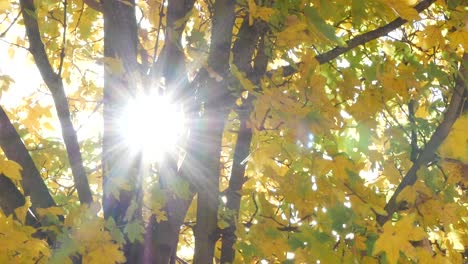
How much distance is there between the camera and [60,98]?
5.74ft

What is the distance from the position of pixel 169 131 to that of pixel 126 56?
356 millimetres

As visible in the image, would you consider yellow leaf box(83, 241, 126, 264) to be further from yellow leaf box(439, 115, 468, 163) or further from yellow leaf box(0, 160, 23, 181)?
yellow leaf box(439, 115, 468, 163)

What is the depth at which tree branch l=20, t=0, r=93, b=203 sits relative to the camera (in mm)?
1749

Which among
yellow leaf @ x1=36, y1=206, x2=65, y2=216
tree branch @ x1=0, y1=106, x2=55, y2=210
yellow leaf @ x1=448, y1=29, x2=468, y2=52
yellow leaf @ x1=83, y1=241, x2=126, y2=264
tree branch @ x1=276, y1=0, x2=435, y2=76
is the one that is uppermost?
tree branch @ x1=276, y1=0, x2=435, y2=76

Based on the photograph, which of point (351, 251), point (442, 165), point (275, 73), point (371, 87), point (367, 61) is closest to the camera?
point (351, 251)

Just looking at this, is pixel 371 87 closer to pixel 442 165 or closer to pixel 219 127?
pixel 442 165

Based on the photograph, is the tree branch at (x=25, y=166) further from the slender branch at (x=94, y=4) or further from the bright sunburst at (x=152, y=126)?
the slender branch at (x=94, y=4)

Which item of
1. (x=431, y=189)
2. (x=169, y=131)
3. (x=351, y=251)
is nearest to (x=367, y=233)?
(x=351, y=251)

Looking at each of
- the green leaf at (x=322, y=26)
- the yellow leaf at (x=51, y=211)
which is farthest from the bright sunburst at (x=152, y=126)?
the green leaf at (x=322, y=26)

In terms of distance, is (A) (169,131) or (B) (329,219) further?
(A) (169,131)

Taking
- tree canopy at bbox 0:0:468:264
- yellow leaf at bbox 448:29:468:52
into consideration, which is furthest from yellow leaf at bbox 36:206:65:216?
yellow leaf at bbox 448:29:468:52

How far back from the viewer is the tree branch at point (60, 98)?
5.74ft

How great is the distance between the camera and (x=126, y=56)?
1.92 m

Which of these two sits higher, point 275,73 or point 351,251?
point 275,73
